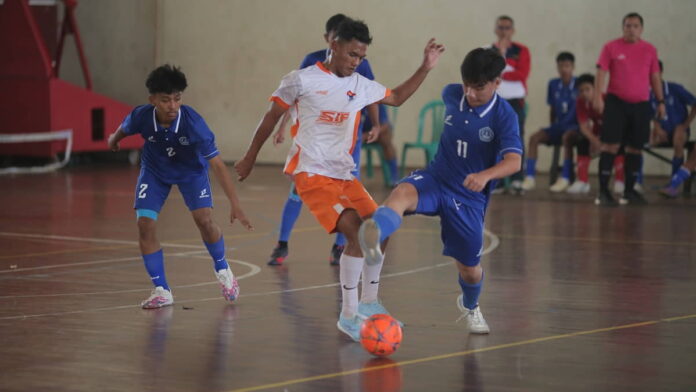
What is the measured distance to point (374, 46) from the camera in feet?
65.0

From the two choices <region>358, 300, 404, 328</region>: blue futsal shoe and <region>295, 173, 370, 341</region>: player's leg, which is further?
<region>358, 300, 404, 328</region>: blue futsal shoe

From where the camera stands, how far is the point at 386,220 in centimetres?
545

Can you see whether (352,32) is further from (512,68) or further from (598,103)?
(512,68)

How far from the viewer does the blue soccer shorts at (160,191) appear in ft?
22.9

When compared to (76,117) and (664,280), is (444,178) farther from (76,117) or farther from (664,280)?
(76,117)

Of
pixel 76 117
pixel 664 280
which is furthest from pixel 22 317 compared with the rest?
pixel 76 117

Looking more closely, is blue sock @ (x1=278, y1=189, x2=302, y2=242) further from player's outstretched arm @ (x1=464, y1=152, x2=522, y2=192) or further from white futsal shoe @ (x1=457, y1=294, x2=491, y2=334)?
player's outstretched arm @ (x1=464, y1=152, x2=522, y2=192)

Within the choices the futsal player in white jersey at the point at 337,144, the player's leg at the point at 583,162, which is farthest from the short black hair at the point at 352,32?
the player's leg at the point at 583,162

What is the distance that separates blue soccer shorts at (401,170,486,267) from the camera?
19.5 feet

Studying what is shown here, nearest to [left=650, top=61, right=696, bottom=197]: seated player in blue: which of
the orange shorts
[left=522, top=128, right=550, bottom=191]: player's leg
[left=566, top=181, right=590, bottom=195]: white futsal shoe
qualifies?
[left=566, top=181, right=590, bottom=195]: white futsal shoe

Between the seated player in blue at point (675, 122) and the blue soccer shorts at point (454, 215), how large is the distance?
9.73 metres

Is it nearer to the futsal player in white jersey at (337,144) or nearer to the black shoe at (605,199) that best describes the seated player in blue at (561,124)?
the black shoe at (605,199)

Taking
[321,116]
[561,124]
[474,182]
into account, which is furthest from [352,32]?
[561,124]

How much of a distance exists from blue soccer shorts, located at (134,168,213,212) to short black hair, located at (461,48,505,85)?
1.97m
